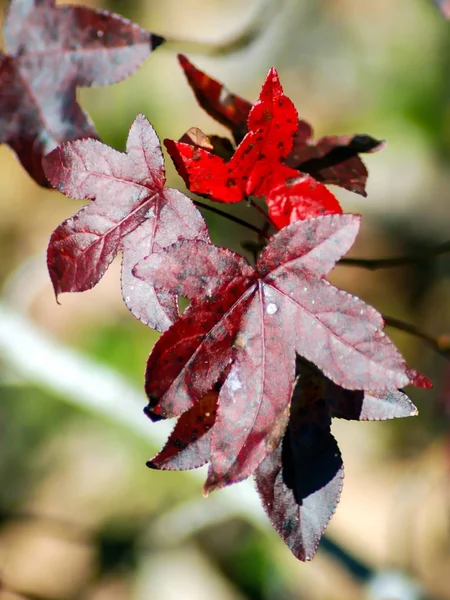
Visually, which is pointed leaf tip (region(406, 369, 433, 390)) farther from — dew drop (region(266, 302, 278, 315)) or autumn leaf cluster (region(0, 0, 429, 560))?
dew drop (region(266, 302, 278, 315))

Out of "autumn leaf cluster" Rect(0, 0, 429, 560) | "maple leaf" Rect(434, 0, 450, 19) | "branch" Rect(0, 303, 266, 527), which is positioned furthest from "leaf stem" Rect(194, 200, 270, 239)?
"branch" Rect(0, 303, 266, 527)

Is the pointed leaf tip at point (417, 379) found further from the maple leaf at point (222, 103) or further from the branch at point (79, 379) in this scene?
the branch at point (79, 379)

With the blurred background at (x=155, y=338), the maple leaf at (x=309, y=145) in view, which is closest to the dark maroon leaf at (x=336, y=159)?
the maple leaf at (x=309, y=145)

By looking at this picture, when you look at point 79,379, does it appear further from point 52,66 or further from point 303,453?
point 303,453

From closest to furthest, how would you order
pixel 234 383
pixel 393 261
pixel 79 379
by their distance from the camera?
pixel 234 383, pixel 393 261, pixel 79 379

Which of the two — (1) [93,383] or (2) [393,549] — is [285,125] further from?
(2) [393,549]

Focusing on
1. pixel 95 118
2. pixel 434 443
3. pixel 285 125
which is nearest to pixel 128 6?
pixel 95 118

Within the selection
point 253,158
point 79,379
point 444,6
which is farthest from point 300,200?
point 79,379
